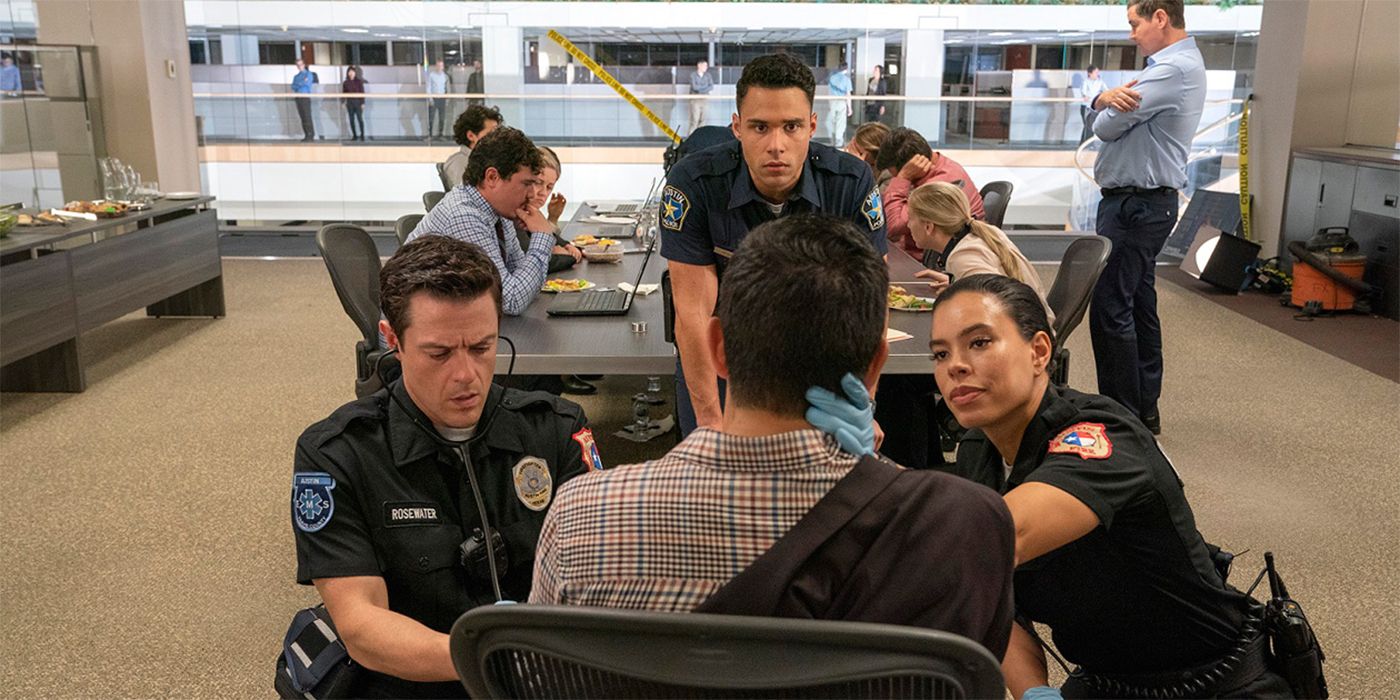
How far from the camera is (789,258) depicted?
1.15 metres

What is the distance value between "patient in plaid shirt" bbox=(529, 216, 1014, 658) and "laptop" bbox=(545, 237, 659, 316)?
7.59ft

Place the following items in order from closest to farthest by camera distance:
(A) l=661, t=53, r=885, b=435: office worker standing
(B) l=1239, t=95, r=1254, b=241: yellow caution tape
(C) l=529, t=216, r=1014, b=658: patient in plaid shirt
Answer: (C) l=529, t=216, r=1014, b=658: patient in plaid shirt
(A) l=661, t=53, r=885, b=435: office worker standing
(B) l=1239, t=95, r=1254, b=241: yellow caution tape

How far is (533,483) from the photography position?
1.73m

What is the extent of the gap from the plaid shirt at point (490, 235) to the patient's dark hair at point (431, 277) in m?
1.70

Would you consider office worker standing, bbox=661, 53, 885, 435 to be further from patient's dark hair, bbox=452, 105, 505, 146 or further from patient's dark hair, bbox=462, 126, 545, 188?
patient's dark hair, bbox=452, 105, 505, 146

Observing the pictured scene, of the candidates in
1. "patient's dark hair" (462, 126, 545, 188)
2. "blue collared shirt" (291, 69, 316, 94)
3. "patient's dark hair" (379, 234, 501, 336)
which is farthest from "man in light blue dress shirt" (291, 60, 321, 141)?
"patient's dark hair" (379, 234, 501, 336)

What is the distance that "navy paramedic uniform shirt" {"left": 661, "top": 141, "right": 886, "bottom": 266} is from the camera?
2.74 m

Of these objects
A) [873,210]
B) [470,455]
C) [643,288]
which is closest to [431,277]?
[470,455]

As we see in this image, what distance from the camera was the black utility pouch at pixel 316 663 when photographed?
1.63 meters

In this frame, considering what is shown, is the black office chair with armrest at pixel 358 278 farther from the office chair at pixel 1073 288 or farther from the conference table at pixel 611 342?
the office chair at pixel 1073 288

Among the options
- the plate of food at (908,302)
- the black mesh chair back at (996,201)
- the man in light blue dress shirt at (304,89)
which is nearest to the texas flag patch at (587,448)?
the plate of food at (908,302)

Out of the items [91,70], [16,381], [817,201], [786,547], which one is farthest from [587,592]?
[91,70]

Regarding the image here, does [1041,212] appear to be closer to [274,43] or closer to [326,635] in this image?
[274,43]

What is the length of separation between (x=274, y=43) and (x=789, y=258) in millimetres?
9700
